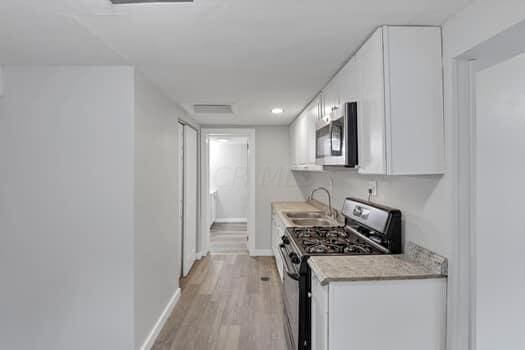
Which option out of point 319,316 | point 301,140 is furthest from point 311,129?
point 319,316

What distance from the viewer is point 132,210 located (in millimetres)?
2131

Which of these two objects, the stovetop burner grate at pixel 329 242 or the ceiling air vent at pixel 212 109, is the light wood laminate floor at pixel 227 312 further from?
the ceiling air vent at pixel 212 109

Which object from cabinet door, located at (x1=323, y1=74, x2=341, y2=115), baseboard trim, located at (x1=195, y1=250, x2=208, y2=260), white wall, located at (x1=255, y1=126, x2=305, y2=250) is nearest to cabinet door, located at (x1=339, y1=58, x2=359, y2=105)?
cabinet door, located at (x1=323, y1=74, x2=341, y2=115)

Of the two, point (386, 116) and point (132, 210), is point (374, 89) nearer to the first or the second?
point (386, 116)

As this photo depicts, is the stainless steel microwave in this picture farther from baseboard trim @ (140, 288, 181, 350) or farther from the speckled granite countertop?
baseboard trim @ (140, 288, 181, 350)

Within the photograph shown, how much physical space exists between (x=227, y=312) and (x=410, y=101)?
2.57m

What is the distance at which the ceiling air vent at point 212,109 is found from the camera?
345 centimetres

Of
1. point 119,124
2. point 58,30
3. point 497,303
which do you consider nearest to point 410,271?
point 497,303

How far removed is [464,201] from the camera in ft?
4.74

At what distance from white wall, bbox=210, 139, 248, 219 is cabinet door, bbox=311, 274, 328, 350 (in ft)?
19.8

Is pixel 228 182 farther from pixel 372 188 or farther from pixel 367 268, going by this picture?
pixel 367 268

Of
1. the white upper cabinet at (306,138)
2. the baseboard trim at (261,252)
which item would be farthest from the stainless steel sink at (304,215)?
the baseboard trim at (261,252)

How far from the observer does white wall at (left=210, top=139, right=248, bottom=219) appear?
7.71 meters

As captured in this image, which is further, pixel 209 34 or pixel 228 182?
pixel 228 182
